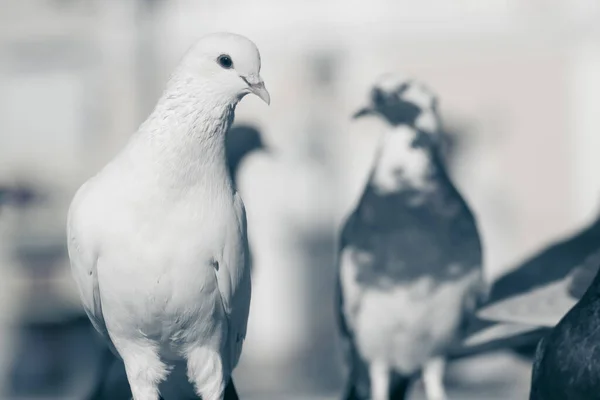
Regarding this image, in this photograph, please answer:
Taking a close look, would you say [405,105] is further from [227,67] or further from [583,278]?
[227,67]

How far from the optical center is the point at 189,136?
6.04 ft

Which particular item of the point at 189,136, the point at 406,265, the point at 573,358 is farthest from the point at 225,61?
the point at 406,265

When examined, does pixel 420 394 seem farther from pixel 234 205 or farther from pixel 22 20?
pixel 22 20

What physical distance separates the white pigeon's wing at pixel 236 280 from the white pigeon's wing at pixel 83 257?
0.64 feet

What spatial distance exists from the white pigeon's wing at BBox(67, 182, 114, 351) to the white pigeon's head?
0.84 feet

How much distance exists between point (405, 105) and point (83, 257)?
1397 mm

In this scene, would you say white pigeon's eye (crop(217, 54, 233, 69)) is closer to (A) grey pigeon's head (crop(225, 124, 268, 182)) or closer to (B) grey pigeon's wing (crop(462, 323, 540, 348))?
(B) grey pigeon's wing (crop(462, 323, 540, 348))

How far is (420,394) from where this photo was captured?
14.4ft

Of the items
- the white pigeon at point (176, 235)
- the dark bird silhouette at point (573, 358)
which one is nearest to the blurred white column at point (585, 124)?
the dark bird silhouette at point (573, 358)

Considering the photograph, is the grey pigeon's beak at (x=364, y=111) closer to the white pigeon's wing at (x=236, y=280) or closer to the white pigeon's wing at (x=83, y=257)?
the white pigeon's wing at (x=236, y=280)

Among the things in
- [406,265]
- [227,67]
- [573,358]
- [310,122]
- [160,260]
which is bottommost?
[310,122]

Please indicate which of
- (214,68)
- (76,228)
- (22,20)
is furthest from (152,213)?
(22,20)

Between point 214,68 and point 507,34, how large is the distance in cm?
502

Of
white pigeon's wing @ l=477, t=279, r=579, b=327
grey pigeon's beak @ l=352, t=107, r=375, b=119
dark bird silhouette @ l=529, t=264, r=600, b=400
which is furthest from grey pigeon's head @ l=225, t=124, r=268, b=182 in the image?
dark bird silhouette @ l=529, t=264, r=600, b=400
